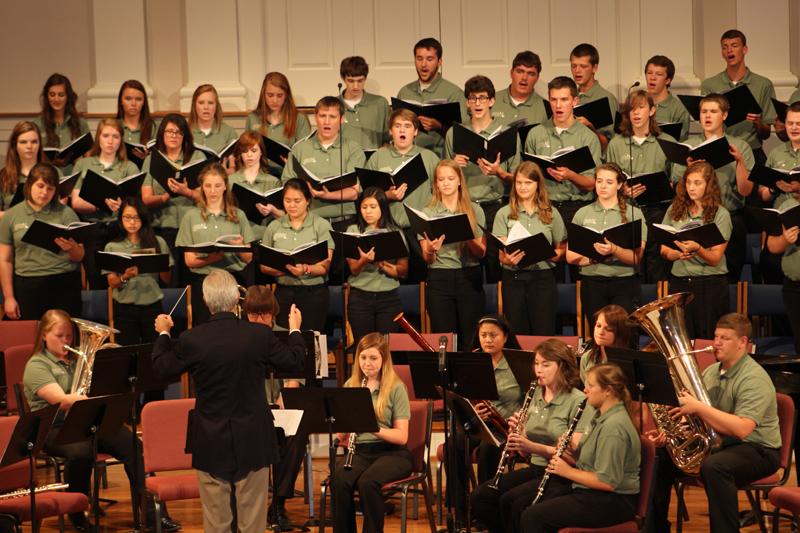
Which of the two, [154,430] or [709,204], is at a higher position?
[709,204]

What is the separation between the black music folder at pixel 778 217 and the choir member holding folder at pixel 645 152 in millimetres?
875

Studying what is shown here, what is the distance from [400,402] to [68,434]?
1.68m

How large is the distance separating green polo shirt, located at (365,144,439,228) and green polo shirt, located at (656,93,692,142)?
188 cm

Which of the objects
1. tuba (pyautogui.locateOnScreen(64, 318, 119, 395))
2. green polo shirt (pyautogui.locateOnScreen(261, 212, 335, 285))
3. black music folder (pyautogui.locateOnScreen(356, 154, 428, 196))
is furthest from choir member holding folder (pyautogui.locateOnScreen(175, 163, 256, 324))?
tuba (pyautogui.locateOnScreen(64, 318, 119, 395))

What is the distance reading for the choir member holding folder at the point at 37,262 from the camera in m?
7.98

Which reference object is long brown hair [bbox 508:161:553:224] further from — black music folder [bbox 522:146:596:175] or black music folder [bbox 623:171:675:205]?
black music folder [bbox 623:171:675:205]

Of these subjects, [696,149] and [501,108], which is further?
[501,108]

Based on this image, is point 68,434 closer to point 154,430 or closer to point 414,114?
point 154,430

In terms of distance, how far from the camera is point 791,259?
7379mm

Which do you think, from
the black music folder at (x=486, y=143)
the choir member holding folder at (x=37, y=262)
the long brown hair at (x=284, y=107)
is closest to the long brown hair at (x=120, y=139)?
the choir member holding folder at (x=37, y=262)

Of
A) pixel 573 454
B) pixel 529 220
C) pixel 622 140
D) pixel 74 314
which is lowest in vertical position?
pixel 573 454

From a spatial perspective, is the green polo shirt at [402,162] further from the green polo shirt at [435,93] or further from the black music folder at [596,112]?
the black music folder at [596,112]

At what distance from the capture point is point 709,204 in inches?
294

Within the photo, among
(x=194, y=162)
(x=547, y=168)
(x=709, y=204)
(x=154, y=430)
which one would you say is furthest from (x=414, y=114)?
(x=154, y=430)
